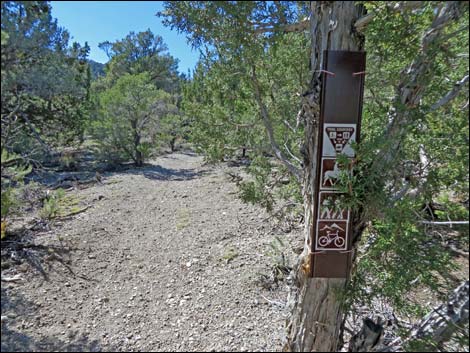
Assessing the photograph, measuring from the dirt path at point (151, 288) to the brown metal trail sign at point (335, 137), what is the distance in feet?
2.95

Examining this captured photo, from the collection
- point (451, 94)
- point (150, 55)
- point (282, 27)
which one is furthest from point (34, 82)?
point (150, 55)

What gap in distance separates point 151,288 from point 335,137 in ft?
7.94

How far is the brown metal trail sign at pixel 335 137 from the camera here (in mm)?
1600

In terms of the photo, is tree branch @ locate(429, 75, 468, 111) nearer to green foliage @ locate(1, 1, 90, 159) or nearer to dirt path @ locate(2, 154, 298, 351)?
dirt path @ locate(2, 154, 298, 351)

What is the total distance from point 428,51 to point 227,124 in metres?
1.59

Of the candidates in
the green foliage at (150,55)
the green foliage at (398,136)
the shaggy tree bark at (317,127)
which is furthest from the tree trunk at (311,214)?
the green foliage at (150,55)

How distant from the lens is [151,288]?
9.91ft

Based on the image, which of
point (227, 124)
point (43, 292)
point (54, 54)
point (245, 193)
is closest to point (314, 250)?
point (245, 193)

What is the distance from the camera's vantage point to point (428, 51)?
4.73 ft

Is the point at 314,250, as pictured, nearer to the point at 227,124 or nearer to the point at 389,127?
the point at 389,127

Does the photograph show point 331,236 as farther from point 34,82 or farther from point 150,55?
point 150,55

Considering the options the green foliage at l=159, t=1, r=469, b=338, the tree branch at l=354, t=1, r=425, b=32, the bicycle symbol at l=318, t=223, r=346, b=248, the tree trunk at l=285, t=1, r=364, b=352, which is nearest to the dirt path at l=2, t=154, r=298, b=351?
the tree trunk at l=285, t=1, r=364, b=352

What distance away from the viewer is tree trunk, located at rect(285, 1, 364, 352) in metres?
1.63

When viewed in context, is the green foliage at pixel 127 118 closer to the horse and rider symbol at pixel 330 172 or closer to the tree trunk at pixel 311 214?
the tree trunk at pixel 311 214
